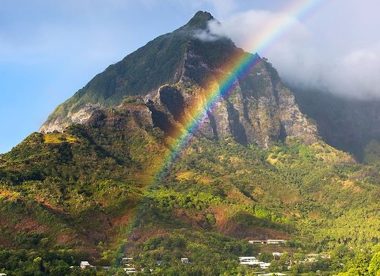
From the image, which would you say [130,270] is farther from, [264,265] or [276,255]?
[276,255]

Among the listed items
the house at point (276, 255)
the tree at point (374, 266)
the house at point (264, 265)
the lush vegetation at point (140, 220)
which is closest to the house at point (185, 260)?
the lush vegetation at point (140, 220)

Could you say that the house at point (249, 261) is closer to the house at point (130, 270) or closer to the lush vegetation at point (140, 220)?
the lush vegetation at point (140, 220)

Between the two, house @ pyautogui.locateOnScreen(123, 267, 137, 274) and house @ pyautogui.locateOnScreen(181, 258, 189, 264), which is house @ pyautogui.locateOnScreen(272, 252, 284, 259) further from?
house @ pyautogui.locateOnScreen(123, 267, 137, 274)

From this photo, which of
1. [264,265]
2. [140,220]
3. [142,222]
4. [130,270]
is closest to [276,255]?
[264,265]

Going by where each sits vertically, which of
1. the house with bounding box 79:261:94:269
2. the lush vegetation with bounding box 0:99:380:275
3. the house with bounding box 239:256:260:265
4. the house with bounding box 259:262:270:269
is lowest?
the house with bounding box 259:262:270:269

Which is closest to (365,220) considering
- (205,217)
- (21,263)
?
(205,217)

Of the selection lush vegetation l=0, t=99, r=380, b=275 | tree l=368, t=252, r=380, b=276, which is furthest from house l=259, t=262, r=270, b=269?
tree l=368, t=252, r=380, b=276

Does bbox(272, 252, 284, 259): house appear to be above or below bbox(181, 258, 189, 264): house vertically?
below

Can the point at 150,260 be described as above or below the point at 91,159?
below

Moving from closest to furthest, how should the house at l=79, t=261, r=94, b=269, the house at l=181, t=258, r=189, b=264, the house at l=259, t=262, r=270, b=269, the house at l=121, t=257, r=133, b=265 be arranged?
the house at l=79, t=261, r=94, b=269 → the house at l=121, t=257, r=133, b=265 → the house at l=181, t=258, r=189, b=264 → the house at l=259, t=262, r=270, b=269

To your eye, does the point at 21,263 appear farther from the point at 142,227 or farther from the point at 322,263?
the point at 322,263

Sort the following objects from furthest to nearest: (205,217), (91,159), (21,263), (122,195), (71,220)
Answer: (91,159), (205,217), (122,195), (71,220), (21,263)
